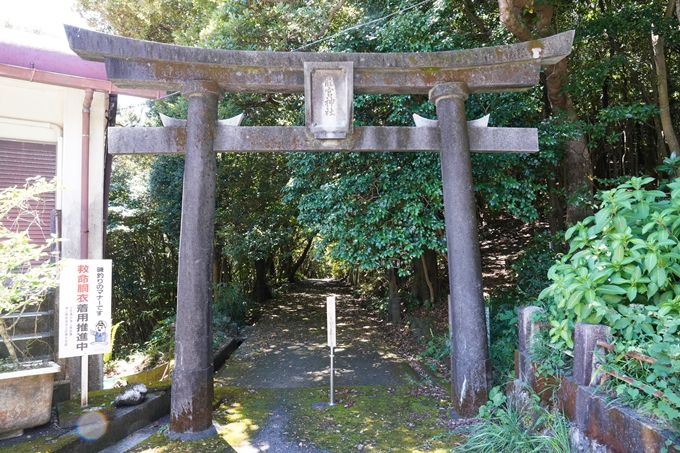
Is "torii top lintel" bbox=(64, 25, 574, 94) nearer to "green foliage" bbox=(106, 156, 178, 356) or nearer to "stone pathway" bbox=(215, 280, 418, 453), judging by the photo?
"stone pathway" bbox=(215, 280, 418, 453)

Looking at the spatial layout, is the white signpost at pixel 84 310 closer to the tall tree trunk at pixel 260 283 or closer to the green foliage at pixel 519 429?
the green foliage at pixel 519 429

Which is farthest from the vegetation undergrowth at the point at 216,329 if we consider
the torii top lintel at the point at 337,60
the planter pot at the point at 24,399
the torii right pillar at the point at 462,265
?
the torii top lintel at the point at 337,60

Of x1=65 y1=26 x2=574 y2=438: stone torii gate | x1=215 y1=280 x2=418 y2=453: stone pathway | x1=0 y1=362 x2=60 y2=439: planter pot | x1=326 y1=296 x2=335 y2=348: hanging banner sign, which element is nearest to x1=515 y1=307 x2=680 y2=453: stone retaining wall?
x1=65 y1=26 x2=574 y2=438: stone torii gate

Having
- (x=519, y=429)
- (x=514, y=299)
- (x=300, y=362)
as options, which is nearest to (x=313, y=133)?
(x=519, y=429)

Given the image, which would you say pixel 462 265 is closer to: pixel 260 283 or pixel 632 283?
pixel 632 283

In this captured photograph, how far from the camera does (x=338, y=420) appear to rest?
15.6 ft

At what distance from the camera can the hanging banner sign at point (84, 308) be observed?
4.48 metres

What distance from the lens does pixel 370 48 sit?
25.4 ft

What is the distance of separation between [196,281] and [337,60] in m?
3.20

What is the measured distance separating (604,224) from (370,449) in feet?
9.99

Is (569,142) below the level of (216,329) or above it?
above

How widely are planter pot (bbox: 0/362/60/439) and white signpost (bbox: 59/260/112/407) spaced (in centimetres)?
37

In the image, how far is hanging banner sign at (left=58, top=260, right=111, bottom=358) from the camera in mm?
4480

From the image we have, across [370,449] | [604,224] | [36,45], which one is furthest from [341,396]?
[36,45]
